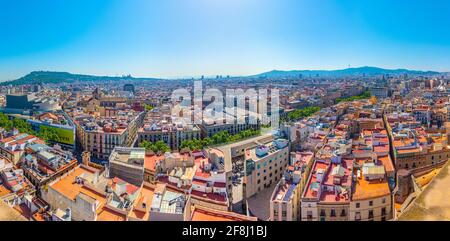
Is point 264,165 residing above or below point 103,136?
below

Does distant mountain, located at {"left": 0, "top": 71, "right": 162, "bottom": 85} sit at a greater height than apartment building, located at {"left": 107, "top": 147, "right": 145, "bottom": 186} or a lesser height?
greater

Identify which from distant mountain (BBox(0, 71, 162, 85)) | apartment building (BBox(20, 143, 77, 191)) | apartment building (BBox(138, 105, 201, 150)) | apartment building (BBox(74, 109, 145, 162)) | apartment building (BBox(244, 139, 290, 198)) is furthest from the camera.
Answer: distant mountain (BBox(0, 71, 162, 85))

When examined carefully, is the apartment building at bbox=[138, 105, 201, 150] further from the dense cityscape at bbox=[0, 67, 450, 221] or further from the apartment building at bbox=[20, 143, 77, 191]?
the apartment building at bbox=[20, 143, 77, 191]

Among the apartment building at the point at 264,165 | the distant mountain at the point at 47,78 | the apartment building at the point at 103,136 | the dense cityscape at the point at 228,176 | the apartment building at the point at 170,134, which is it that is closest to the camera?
the dense cityscape at the point at 228,176

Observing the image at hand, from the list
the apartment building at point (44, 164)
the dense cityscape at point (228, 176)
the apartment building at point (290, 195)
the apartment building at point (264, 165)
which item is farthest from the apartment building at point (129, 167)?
the apartment building at point (290, 195)

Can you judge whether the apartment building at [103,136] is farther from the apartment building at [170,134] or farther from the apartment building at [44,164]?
the apartment building at [44,164]

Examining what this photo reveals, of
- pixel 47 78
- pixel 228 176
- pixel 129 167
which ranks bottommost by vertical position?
pixel 228 176

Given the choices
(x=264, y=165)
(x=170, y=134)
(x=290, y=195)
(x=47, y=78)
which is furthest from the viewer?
(x=47, y=78)

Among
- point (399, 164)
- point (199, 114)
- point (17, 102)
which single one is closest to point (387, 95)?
point (199, 114)

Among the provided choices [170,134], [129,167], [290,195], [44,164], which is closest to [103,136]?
[170,134]

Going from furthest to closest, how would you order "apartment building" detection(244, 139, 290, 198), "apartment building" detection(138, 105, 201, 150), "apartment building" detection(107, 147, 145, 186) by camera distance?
"apartment building" detection(138, 105, 201, 150), "apartment building" detection(244, 139, 290, 198), "apartment building" detection(107, 147, 145, 186)

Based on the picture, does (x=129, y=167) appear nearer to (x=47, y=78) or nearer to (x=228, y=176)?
(x=228, y=176)

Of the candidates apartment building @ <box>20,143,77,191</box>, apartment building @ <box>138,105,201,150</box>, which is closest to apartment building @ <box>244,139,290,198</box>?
apartment building @ <box>20,143,77,191</box>
